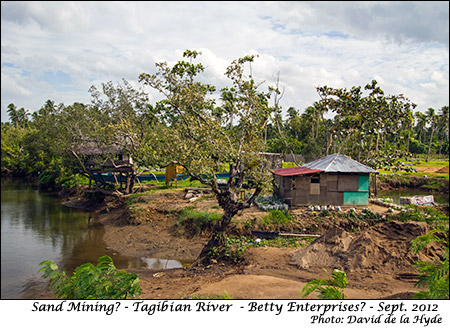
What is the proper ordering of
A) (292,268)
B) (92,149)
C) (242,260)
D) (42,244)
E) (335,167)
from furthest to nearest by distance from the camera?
(92,149), (335,167), (42,244), (242,260), (292,268)

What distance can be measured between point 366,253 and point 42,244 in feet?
48.9

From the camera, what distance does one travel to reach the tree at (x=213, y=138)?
485 inches

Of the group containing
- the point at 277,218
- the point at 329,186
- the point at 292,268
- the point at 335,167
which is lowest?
the point at 292,268

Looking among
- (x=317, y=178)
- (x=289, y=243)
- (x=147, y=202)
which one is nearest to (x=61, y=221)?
(x=147, y=202)

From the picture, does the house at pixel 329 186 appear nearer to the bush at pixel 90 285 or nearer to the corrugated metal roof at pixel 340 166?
the corrugated metal roof at pixel 340 166

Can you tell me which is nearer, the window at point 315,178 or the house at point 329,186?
the house at point 329,186

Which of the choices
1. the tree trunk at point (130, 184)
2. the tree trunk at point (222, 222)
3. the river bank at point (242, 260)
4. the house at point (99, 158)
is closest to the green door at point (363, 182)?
the river bank at point (242, 260)

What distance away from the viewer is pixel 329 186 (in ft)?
62.2

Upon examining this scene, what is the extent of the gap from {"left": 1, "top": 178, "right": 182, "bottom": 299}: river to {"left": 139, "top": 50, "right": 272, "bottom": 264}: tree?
14.3 feet

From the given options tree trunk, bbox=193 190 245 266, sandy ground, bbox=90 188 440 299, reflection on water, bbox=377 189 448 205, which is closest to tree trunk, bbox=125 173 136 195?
sandy ground, bbox=90 188 440 299

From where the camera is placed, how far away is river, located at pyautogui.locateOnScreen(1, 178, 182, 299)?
1174 centimetres

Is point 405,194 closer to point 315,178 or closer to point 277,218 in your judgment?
point 315,178

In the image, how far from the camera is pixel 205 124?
13.2 m

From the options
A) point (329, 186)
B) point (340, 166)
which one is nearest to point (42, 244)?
point (329, 186)
